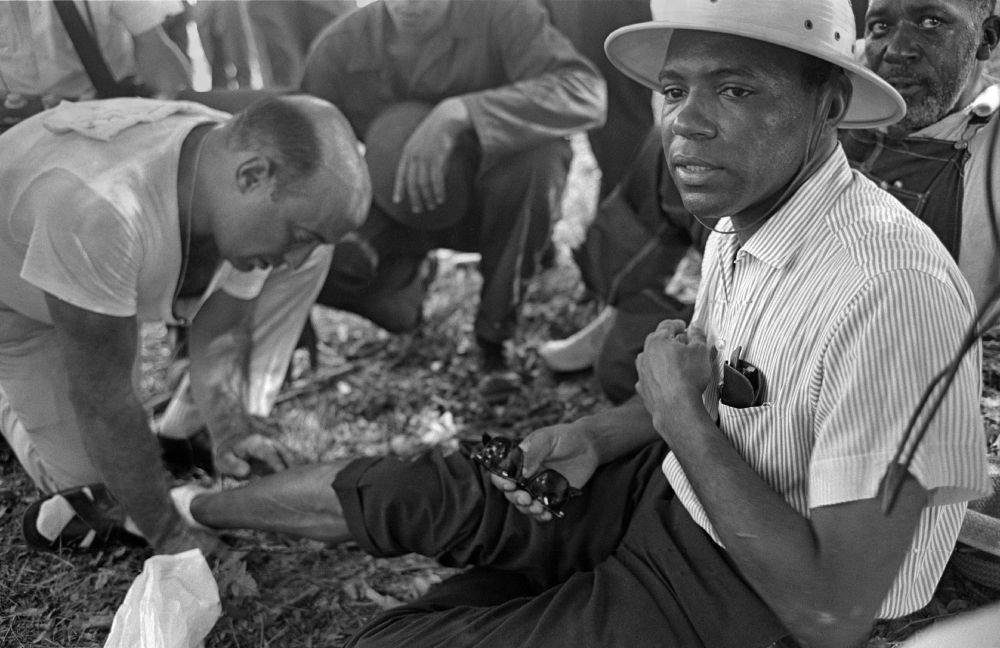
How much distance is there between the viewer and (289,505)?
2795mm

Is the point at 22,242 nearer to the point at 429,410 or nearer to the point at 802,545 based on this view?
the point at 429,410

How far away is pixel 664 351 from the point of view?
2.16 meters

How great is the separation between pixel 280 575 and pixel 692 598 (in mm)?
1566

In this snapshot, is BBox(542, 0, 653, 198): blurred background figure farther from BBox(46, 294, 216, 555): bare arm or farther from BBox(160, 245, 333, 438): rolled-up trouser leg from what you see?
BBox(46, 294, 216, 555): bare arm

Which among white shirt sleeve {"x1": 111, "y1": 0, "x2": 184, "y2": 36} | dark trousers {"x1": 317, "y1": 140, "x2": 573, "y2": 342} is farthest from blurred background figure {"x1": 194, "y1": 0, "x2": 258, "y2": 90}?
dark trousers {"x1": 317, "y1": 140, "x2": 573, "y2": 342}

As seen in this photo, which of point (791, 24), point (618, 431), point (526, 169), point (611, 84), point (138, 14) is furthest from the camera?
point (611, 84)

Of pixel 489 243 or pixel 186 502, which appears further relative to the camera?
pixel 489 243

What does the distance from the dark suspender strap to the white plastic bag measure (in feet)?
6.98

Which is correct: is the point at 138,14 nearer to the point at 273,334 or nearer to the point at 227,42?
the point at 273,334

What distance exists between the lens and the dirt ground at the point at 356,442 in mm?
2807

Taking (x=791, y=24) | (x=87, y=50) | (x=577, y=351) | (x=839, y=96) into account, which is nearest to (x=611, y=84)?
(x=577, y=351)

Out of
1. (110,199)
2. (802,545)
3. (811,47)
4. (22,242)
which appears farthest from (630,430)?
(22,242)

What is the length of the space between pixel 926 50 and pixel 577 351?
2.15 meters

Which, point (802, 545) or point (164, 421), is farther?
point (164, 421)
